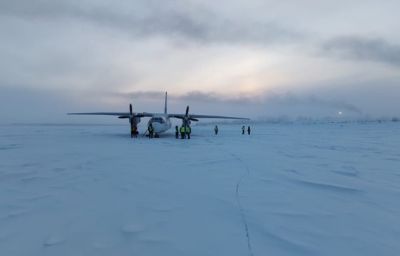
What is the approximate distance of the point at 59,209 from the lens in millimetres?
5387

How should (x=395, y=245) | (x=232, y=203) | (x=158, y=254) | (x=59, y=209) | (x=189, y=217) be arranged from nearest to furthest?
(x=158, y=254), (x=395, y=245), (x=189, y=217), (x=59, y=209), (x=232, y=203)

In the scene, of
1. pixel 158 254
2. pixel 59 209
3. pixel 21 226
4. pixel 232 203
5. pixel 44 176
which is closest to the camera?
pixel 158 254

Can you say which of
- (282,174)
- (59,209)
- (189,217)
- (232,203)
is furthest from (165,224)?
(282,174)

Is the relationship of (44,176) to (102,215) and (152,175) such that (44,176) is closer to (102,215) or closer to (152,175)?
(152,175)

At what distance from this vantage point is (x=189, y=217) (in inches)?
196

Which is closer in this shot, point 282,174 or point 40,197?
point 40,197

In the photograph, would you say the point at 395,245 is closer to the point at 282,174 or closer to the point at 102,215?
the point at 102,215

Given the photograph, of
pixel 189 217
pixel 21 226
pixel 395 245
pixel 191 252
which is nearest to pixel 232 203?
pixel 189 217

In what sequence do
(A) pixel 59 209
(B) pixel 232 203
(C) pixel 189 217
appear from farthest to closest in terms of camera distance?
(B) pixel 232 203 < (A) pixel 59 209 < (C) pixel 189 217

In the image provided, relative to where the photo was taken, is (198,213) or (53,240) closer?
(53,240)

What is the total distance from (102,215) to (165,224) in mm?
1251

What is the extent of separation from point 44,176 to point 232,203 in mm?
5979

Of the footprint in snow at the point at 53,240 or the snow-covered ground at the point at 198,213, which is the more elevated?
the footprint in snow at the point at 53,240

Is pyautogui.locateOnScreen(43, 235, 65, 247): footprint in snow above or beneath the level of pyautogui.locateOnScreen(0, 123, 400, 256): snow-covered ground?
above
